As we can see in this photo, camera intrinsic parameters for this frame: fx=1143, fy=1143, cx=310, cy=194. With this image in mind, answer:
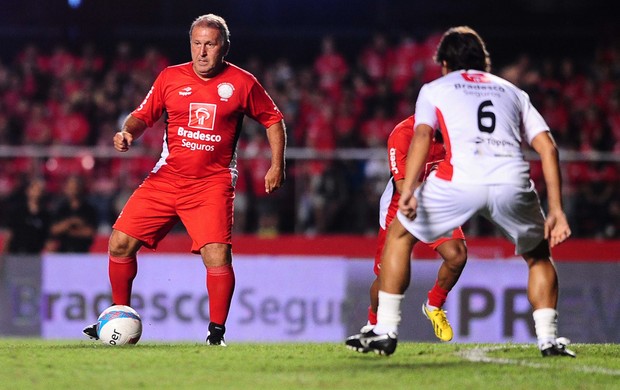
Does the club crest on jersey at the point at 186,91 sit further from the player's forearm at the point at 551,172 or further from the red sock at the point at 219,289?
the player's forearm at the point at 551,172

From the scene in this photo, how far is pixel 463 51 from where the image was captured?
694 centimetres

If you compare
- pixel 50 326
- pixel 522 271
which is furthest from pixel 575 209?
pixel 50 326

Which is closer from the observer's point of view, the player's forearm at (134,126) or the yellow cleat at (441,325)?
the player's forearm at (134,126)

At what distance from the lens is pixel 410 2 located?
77.3 feet

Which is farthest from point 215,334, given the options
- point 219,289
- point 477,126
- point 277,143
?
point 477,126

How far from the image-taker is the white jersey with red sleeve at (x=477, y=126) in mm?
6656

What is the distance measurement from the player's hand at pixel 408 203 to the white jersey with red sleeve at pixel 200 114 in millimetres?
2139

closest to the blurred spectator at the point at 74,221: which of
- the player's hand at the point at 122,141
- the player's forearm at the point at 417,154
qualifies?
the player's hand at the point at 122,141

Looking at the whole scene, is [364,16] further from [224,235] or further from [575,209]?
[224,235]

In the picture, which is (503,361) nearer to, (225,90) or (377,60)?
(225,90)

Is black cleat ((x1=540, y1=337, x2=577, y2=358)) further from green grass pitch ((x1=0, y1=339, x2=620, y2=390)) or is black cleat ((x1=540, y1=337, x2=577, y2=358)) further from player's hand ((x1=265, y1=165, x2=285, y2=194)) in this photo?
player's hand ((x1=265, y1=165, x2=285, y2=194))

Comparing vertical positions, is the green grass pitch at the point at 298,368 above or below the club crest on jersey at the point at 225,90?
below

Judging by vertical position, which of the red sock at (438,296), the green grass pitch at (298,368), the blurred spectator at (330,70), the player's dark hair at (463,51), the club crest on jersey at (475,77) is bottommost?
the green grass pitch at (298,368)

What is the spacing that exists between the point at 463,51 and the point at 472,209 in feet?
3.27
